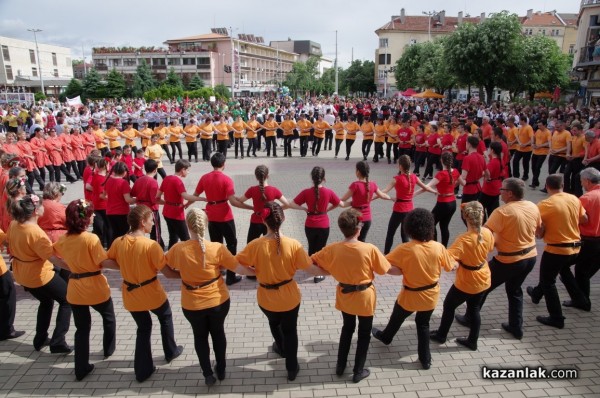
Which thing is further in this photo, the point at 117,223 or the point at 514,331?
the point at 117,223

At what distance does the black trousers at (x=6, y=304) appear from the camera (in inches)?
193

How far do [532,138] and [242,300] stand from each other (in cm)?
1029

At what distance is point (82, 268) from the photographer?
410 cm

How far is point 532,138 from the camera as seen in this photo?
12.2 metres

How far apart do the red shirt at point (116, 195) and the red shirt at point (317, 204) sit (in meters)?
2.90

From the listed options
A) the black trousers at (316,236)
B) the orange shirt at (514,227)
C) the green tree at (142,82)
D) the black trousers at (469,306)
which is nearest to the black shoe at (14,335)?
the black trousers at (316,236)

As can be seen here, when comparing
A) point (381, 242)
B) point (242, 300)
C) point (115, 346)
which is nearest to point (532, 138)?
point (381, 242)

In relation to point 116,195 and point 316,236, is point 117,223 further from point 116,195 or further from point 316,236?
point 316,236

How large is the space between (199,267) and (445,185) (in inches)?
185

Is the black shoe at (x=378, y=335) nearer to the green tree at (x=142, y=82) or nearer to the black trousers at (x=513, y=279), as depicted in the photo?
the black trousers at (x=513, y=279)

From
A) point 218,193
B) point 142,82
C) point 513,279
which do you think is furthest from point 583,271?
point 142,82

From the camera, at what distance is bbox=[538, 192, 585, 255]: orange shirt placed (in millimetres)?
5031

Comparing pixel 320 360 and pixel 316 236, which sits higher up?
pixel 316 236

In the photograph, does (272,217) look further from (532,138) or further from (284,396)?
(532,138)
